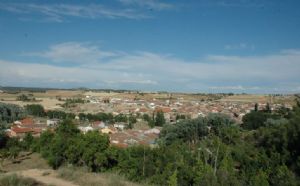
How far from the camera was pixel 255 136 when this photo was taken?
146 feet

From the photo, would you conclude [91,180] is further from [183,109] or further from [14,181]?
[183,109]

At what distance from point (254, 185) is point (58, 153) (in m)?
14.2

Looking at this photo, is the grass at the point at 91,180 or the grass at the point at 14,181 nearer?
the grass at the point at 14,181

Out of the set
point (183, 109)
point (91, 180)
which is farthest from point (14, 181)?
point (183, 109)

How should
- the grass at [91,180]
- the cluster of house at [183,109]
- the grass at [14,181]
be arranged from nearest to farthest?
the grass at [14,181]
the grass at [91,180]
the cluster of house at [183,109]

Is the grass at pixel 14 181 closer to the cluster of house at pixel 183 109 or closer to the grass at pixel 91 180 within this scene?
the grass at pixel 91 180

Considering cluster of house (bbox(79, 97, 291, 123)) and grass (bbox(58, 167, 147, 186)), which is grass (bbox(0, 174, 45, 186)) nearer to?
grass (bbox(58, 167, 147, 186))

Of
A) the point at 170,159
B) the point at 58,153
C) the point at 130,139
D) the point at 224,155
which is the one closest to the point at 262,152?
the point at 224,155

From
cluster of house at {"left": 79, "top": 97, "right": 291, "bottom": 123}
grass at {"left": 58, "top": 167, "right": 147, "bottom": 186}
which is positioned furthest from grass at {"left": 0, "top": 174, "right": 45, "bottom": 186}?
cluster of house at {"left": 79, "top": 97, "right": 291, "bottom": 123}

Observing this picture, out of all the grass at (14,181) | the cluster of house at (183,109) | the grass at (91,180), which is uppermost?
the grass at (14,181)

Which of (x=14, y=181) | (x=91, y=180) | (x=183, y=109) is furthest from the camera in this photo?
(x=183, y=109)

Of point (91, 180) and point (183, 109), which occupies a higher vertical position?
point (91, 180)

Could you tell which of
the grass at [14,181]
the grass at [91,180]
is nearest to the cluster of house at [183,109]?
the grass at [91,180]

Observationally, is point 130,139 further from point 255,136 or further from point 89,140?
point 89,140
